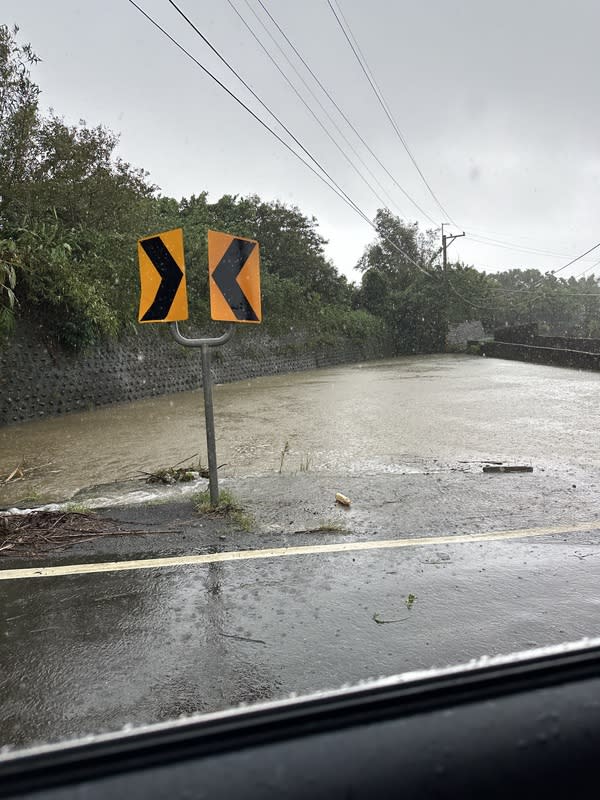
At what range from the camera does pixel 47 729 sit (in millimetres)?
2025

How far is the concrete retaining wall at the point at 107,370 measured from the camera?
12.3 meters

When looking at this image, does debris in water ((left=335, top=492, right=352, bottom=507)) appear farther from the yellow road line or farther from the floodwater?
the floodwater

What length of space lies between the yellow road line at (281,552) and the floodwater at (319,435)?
211 centimetres

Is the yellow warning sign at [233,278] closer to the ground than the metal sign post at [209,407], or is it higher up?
higher up

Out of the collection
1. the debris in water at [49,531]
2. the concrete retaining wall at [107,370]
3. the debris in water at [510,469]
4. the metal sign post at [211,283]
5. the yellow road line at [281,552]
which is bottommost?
the debris in water at [510,469]

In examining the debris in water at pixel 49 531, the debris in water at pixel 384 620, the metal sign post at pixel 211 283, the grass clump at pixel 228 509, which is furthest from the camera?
the metal sign post at pixel 211 283

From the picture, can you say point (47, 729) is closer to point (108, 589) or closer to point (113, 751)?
point (108, 589)

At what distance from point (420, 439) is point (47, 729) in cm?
657

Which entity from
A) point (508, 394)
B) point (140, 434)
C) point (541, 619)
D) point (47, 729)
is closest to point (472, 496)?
point (541, 619)

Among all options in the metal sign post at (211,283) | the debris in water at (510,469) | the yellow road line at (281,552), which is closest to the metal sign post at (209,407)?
the metal sign post at (211,283)

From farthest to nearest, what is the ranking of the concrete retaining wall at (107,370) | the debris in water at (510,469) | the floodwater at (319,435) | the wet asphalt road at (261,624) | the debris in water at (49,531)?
the concrete retaining wall at (107,370)
the floodwater at (319,435)
the debris in water at (510,469)
the debris in water at (49,531)
the wet asphalt road at (261,624)

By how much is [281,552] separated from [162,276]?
85.6 inches

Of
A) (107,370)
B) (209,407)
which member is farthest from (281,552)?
(107,370)

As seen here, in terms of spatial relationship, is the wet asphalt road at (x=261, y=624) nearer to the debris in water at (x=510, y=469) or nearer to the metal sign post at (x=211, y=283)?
the metal sign post at (x=211, y=283)
